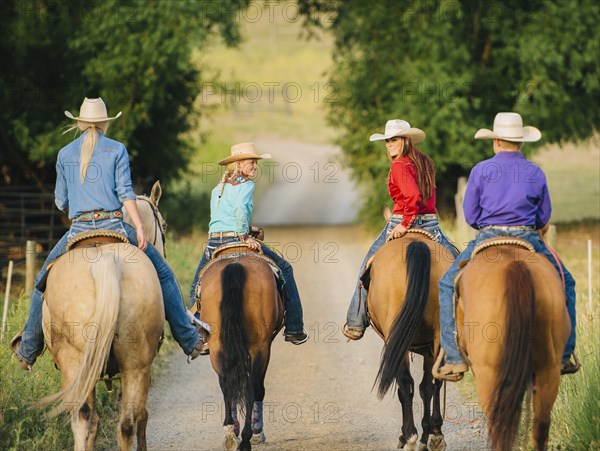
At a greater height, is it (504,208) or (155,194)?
(155,194)

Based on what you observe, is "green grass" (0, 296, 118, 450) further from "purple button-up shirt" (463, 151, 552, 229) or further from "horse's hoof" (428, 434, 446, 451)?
"purple button-up shirt" (463, 151, 552, 229)

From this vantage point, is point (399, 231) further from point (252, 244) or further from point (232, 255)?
point (232, 255)

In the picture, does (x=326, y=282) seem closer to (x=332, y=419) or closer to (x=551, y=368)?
(x=332, y=419)

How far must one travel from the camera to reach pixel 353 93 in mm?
25344

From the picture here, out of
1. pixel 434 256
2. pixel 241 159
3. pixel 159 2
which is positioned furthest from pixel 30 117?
pixel 434 256

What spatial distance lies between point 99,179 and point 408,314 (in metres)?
2.88

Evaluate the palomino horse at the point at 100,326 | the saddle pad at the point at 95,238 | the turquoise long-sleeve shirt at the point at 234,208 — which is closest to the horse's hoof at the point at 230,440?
the palomino horse at the point at 100,326

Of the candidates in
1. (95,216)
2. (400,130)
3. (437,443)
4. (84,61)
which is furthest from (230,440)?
(84,61)

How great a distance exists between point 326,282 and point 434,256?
1126cm

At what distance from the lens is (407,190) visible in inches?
381

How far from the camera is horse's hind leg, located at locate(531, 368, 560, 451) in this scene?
7539mm

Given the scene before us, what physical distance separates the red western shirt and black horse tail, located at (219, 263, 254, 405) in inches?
70.8

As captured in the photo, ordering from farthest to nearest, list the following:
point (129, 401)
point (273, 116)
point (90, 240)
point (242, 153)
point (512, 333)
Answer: point (273, 116) < point (242, 153) < point (90, 240) < point (129, 401) < point (512, 333)

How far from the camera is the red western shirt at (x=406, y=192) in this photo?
9.66 meters
